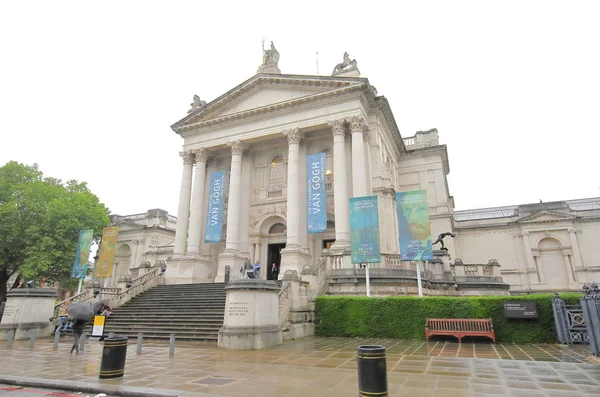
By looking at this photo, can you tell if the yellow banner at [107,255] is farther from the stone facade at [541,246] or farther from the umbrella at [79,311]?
the stone facade at [541,246]

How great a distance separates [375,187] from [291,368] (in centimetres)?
1895

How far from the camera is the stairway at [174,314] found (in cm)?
1526

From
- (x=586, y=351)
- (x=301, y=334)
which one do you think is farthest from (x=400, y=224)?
(x=586, y=351)

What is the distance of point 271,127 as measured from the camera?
2766 cm

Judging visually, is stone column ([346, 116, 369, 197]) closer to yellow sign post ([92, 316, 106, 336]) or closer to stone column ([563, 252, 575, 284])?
yellow sign post ([92, 316, 106, 336])

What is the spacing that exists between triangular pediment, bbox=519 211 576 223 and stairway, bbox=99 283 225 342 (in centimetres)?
3023

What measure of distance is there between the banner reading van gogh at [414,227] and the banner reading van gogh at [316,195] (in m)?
6.15

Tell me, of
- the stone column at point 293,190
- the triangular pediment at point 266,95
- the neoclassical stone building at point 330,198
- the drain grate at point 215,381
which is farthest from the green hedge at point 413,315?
the triangular pediment at point 266,95

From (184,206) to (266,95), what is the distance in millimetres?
11021

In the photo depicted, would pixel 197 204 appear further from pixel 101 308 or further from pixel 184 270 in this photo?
pixel 101 308

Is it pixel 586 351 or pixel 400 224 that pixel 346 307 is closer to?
pixel 400 224

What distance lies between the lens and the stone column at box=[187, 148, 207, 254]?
27531mm

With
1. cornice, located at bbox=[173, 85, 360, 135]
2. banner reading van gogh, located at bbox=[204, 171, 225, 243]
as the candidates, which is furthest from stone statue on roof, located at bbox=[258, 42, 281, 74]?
banner reading van gogh, located at bbox=[204, 171, 225, 243]

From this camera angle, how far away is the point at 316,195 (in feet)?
77.5
